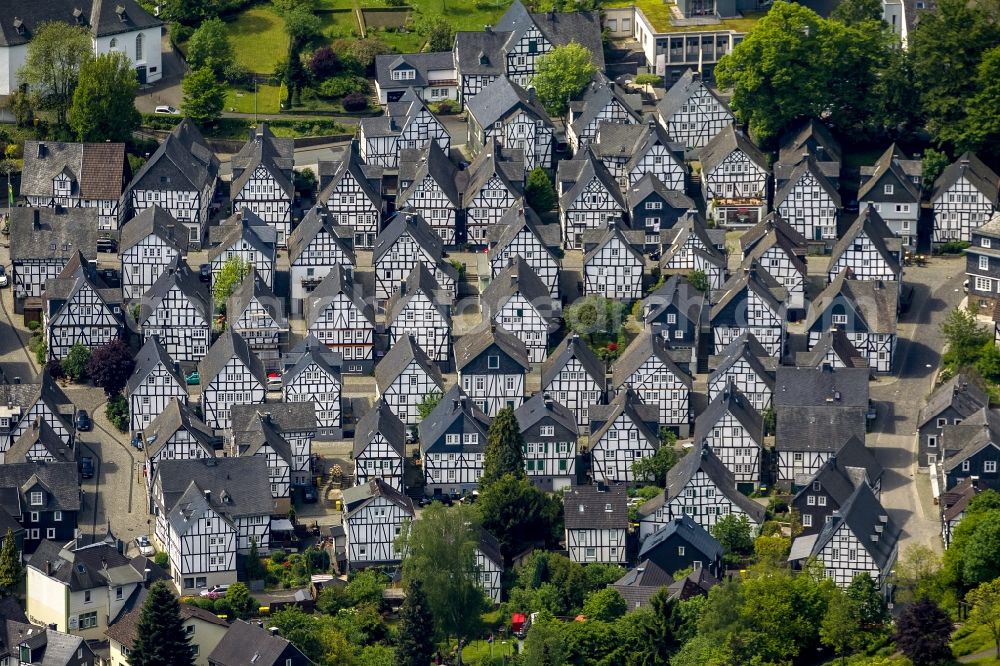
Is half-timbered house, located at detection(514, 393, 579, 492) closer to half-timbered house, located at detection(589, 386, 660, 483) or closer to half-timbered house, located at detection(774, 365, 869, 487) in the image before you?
half-timbered house, located at detection(589, 386, 660, 483)

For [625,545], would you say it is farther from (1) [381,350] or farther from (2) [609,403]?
(1) [381,350]

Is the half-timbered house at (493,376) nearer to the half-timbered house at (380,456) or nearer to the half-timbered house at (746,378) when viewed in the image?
the half-timbered house at (380,456)

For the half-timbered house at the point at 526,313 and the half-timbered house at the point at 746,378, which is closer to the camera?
the half-timbered house at the point at 746,378

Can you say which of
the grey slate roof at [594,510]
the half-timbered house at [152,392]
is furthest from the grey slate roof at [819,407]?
the half-timbered house at [152,392]

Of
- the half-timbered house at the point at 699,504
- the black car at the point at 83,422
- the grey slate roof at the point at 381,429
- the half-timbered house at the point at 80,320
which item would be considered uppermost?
the half-timbered house at the point at 80,320

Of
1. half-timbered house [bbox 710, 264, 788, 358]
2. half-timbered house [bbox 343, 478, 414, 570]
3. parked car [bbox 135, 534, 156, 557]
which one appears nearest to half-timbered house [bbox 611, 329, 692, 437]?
half-timbered house [bbox 710, 264, 788, 358]

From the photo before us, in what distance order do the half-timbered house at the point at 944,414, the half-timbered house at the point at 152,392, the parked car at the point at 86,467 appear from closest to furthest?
1. the half-timbered house at the point at 944,414
2. the parked car at the point at 86,467
3. the half-timbered house at the point at 152,392

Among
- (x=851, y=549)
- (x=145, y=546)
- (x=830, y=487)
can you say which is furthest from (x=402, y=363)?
(x=851, y=549)
